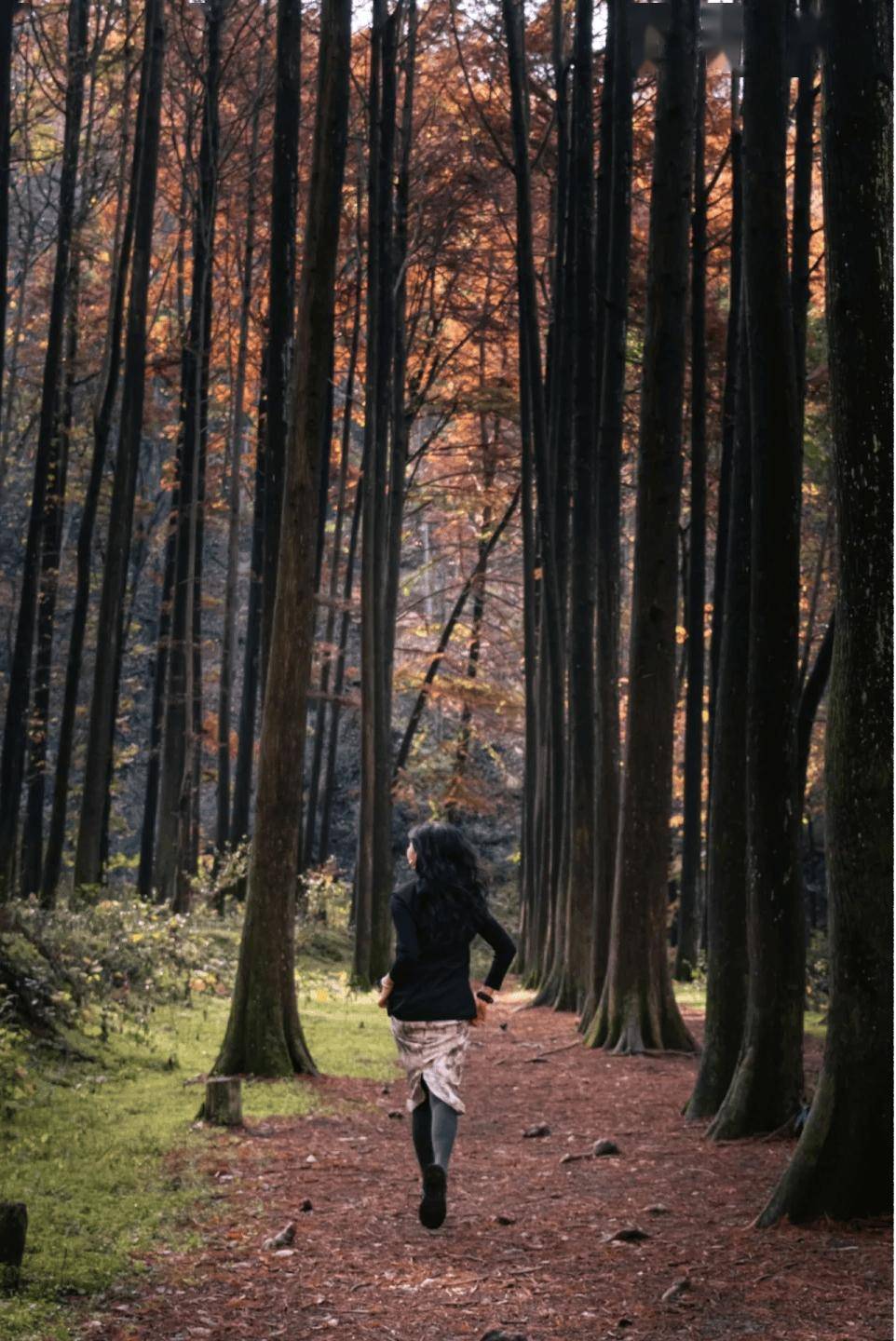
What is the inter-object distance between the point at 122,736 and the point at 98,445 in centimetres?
2708

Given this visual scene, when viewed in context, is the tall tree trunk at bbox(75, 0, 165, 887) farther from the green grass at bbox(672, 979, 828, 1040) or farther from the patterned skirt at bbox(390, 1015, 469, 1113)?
the patterned skirt at bbox(390, 1015, 469, 1113)

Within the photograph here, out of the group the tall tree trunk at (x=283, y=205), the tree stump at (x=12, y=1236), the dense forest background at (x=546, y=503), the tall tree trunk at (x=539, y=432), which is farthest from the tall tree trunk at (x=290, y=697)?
the tall tree trunk at (x=539, y=432)

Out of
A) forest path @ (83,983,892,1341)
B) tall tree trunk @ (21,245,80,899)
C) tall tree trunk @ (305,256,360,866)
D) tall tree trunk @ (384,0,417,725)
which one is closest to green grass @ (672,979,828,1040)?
forest path @ (83,983,892,1341)

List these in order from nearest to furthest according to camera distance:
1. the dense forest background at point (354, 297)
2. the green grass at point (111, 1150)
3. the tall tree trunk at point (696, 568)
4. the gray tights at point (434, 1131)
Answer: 1. the green grass at point (111, 1150)
2. the gray tights at point (434, 1131)
3. the tall tree trunk at point (696, 568)
4. the dense forest background at point (354, 297)

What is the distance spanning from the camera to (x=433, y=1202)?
5766mm

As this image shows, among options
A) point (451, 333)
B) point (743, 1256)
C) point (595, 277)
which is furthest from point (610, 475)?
point (451, 333)

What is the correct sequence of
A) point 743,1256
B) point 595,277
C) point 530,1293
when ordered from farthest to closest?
1. point 595,277
2. point 743,1256
3. point 530,1293

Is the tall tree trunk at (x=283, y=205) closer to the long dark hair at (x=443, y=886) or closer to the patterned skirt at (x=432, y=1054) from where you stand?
the long dark hair at (x=443, y=886)

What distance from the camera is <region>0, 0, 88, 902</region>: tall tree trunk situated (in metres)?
16.3

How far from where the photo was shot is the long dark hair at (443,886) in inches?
245

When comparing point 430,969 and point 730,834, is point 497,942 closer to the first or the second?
point 430,969

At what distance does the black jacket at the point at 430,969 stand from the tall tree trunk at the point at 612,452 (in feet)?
22.2

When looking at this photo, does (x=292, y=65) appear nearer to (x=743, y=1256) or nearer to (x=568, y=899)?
(x=568, y=899)

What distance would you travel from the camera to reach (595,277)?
15430mm
